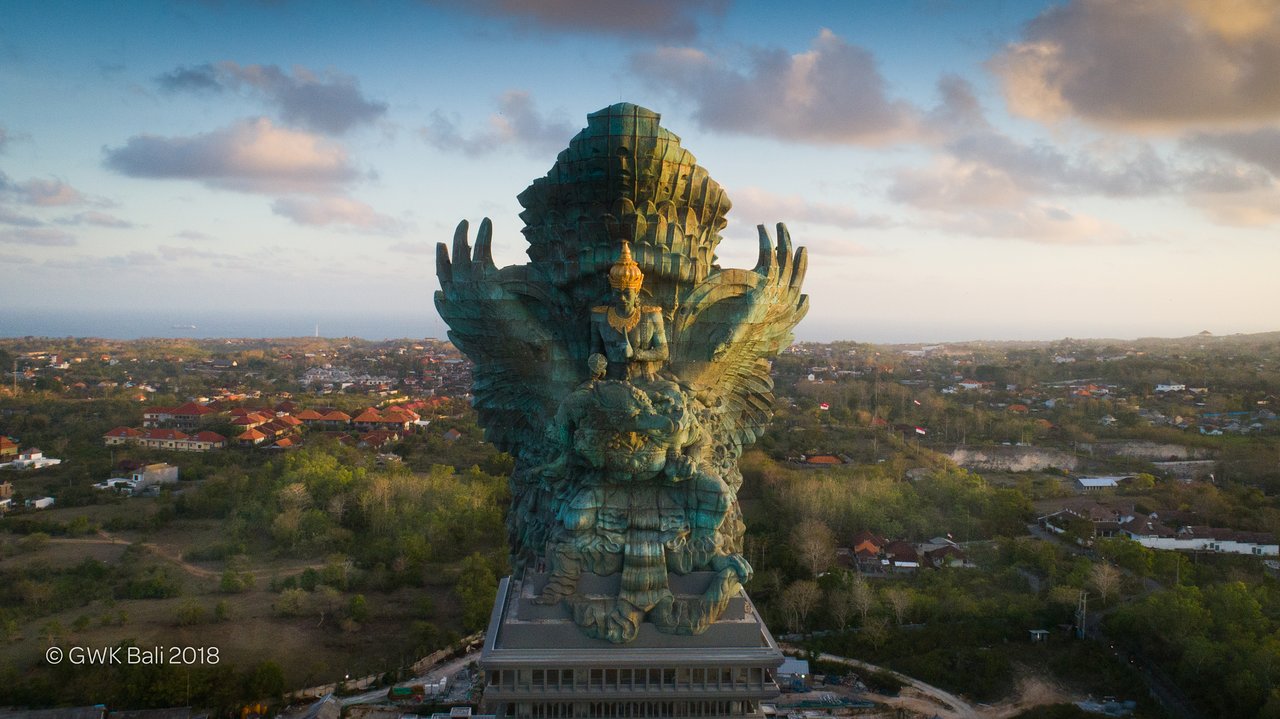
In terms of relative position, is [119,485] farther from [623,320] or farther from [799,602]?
[623,320]

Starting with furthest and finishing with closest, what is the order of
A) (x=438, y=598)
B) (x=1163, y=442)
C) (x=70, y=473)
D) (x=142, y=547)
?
(x=1163, y=442), (x=70, y=473), (x=142, y=547), (x=438, y=598)

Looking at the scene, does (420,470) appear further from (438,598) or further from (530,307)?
(530,307)

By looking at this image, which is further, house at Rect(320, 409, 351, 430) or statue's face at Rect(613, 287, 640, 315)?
house at Rect(320, 409, 351, 430)

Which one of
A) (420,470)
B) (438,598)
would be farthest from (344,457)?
(438,598)

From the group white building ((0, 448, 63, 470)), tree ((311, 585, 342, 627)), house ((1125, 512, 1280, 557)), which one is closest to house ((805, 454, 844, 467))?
house ((1125, 512, 1280, 557))

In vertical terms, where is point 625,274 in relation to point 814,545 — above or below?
above

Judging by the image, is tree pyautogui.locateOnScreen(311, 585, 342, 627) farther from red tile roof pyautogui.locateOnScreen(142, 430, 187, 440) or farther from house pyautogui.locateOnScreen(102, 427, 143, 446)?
house pyautogui.locateOnScreen(102, 427, 143, 446)

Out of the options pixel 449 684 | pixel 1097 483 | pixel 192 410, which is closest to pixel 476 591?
pixel 449 684
